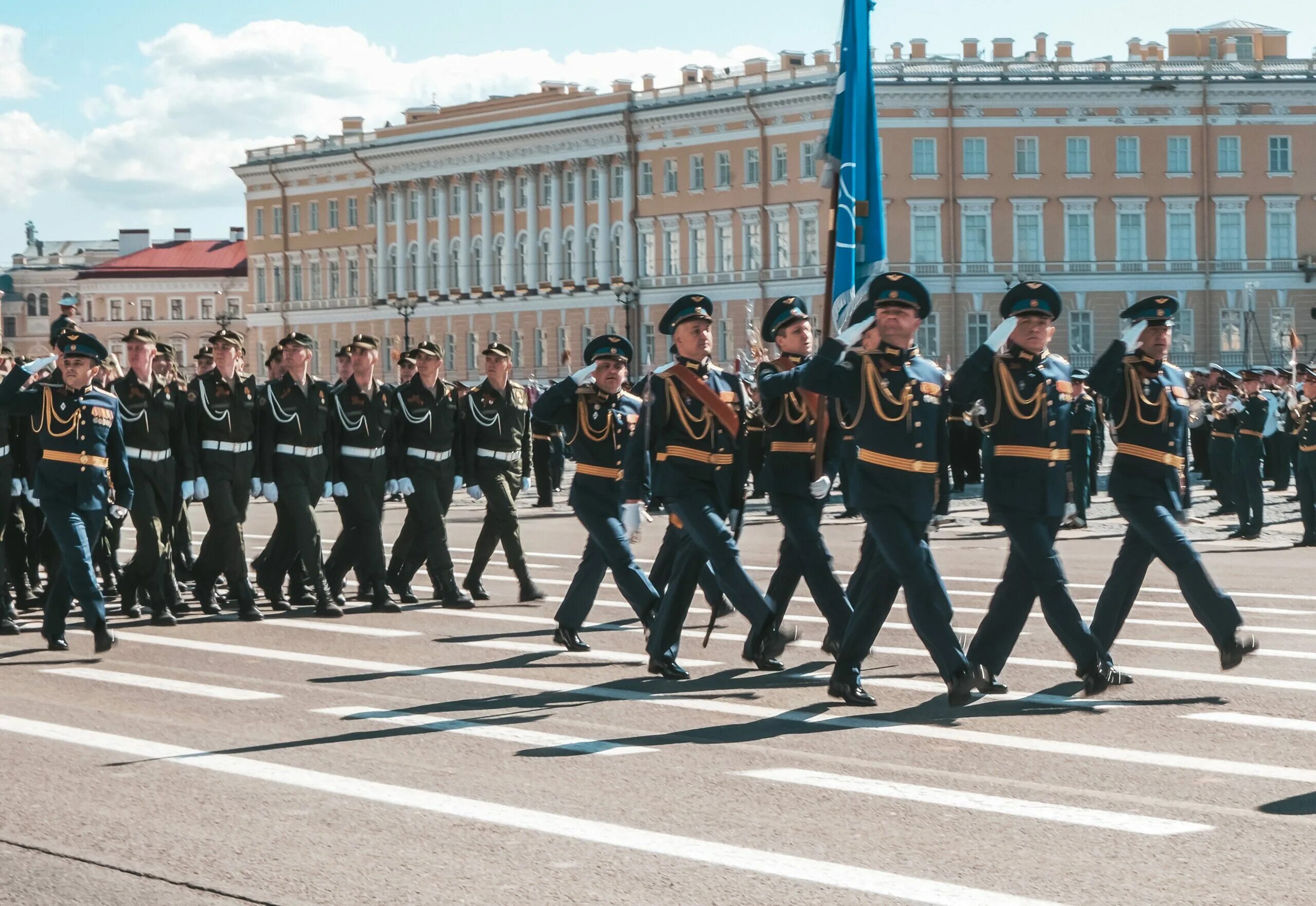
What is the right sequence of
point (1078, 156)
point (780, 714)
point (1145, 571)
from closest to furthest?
point (780, 714), point (1145, 571), point (1078, 156)

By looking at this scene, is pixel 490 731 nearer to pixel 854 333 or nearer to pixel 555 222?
pixel 854 333

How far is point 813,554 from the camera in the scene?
11.0 m

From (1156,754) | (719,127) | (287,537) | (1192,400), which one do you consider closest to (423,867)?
(1156,754)

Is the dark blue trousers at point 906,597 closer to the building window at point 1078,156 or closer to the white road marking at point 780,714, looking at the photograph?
the white road marking at point 780,714

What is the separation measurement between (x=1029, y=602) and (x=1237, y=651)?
1.12 metres

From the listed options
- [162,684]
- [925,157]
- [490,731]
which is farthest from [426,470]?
[925,157]

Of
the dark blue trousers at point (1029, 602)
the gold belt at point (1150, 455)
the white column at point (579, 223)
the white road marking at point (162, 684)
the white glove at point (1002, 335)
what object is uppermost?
Result: the white column at point (579, 223)

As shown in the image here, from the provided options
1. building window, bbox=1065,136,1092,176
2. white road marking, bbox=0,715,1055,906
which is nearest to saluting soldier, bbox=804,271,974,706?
white road marking, bbox=0,715,1055,906

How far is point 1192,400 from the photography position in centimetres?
3272

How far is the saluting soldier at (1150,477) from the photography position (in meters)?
10.6

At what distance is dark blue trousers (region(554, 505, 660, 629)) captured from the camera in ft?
39.6

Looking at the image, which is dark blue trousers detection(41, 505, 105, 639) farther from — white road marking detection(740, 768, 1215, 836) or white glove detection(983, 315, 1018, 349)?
white road marking detection(740, 768, 1215, 836)

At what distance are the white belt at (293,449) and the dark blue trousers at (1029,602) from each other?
6055 millimetres

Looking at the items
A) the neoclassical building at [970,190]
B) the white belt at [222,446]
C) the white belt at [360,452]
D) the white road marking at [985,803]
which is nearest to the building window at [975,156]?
the neoclassical building at [970,190]
